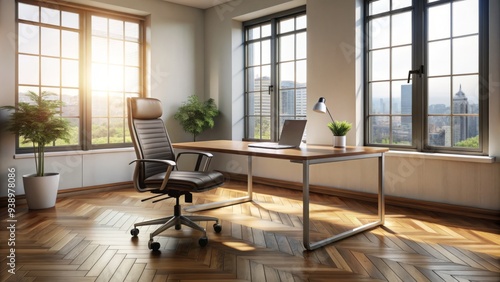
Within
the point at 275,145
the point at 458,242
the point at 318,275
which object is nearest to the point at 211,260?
the point at 318,275

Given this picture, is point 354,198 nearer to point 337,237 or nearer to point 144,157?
point 337,237

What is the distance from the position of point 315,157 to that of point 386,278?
93 centimetres

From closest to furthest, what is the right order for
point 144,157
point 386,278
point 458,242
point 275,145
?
point 386,278
point 458,242
point 144,157
point 275,145

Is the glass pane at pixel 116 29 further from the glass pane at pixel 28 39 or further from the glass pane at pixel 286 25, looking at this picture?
the glass pane at pixel 286 25

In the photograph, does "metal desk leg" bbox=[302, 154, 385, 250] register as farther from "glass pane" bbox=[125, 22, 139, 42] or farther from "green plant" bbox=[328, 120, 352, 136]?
"glass pane" bbox=[125, 22, 139, 42]

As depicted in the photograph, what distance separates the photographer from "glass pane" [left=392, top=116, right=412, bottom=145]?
4.46 m

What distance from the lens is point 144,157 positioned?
131 inches

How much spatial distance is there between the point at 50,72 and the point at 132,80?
1.15 meters

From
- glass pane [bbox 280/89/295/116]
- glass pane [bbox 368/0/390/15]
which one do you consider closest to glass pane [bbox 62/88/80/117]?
glass pane [bbox 280/89/295/116]

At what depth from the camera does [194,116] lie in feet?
19.6

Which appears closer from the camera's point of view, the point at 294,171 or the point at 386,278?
the point at 386,278

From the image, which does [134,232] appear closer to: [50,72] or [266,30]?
[50,72]

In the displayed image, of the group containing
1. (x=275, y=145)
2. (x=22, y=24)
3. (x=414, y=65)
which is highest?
(x=22, y=24)

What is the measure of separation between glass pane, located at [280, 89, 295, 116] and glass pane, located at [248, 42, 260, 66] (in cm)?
76
